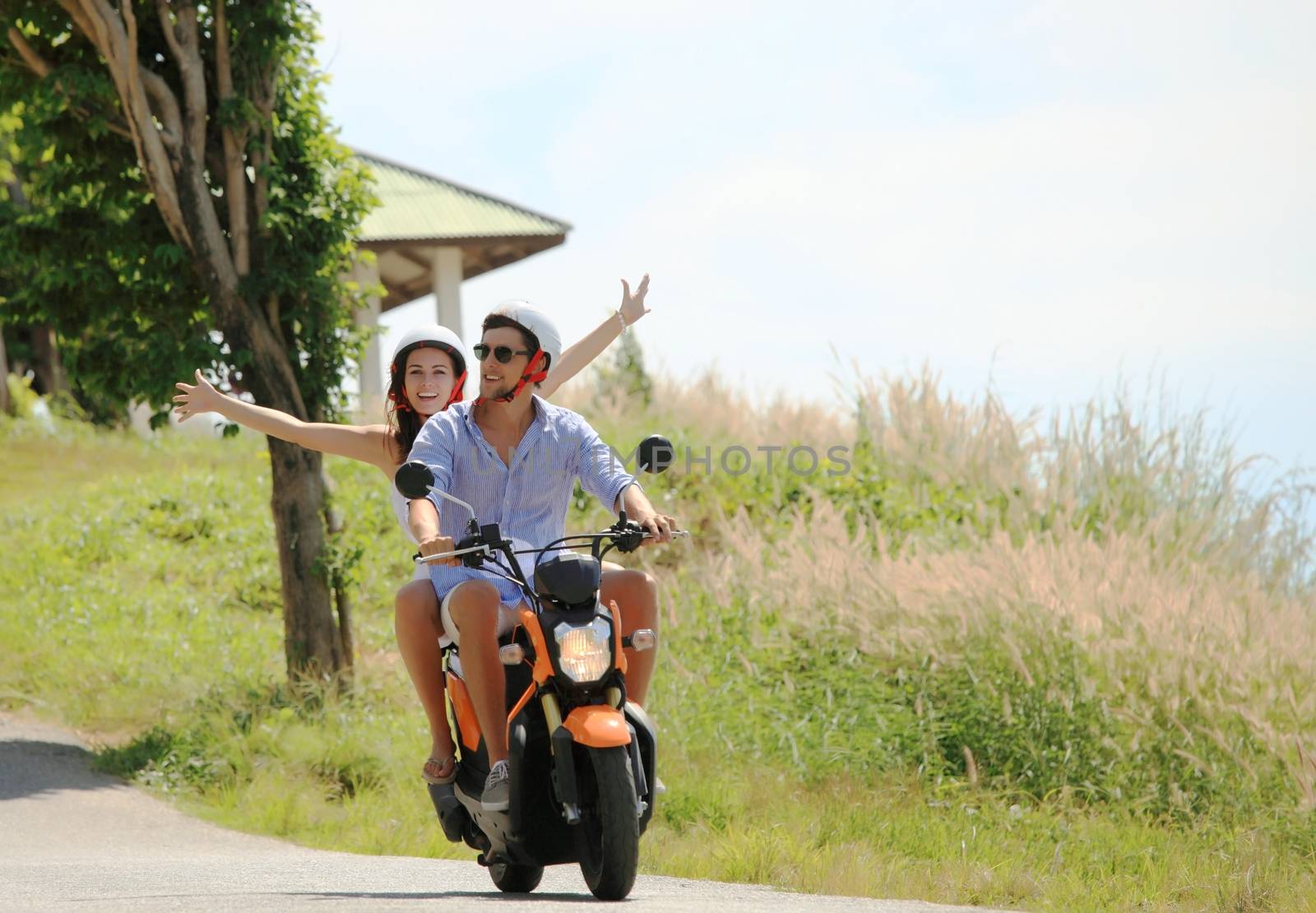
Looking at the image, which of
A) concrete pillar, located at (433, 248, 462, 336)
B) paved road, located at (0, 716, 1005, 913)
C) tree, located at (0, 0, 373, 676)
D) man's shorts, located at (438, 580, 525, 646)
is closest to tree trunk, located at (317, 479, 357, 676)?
tree, located at (0, 0, 373, 676)

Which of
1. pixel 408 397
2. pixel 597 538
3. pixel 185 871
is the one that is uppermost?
pixel 408 397

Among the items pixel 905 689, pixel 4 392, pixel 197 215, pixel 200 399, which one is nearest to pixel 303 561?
pixel 197 215

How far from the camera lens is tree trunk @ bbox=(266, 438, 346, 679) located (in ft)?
36.8

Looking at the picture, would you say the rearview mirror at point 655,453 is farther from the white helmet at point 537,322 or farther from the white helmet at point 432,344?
the white helmet at point 432,344

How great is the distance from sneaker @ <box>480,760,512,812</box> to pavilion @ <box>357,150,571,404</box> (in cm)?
1719

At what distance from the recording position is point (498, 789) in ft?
16.4

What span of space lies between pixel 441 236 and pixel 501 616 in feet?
62.0

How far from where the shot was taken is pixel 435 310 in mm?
24453

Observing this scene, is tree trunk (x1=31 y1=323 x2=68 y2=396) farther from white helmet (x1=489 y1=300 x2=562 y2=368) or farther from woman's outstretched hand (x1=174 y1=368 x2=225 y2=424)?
white helmet (x1=489 y1=300 x2=562 y2=368)

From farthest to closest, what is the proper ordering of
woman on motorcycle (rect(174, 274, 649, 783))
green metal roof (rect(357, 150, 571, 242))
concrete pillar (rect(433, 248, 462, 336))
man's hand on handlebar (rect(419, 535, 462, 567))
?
concrete pillar (rect(433, 248, 462, 336)) < green metal roof (rect(357, 150, 571, 242)) < woman on motorcycle (rect(174, 274, 649, 783)) < man's hand on handlebar (rect(419, 535, 462, 567))

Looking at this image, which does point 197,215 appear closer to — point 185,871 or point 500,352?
point 185,871

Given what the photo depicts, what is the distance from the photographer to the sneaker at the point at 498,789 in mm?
4957

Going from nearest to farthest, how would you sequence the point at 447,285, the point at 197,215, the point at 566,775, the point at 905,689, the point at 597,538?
the point at 566,775, the point at 597,538, the point at 905,689, the point at 197,215, the point at 447,285

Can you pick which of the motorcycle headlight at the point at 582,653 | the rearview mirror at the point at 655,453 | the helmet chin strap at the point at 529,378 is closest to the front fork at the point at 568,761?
the motorcycle headlight at the point at 582,653
